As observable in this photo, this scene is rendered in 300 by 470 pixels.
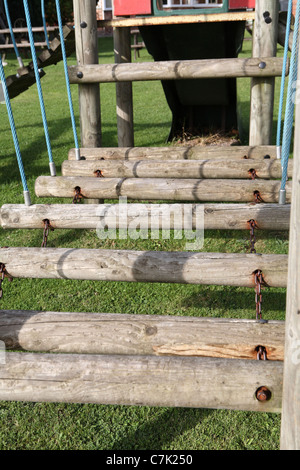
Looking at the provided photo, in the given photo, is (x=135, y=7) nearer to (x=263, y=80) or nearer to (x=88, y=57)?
(x=88, y=57)

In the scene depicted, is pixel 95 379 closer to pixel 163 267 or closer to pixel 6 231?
pixel 163 267

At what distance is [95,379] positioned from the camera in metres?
2.21

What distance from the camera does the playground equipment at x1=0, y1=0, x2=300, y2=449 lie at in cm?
213

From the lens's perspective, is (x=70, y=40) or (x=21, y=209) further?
(x=70, y=40)

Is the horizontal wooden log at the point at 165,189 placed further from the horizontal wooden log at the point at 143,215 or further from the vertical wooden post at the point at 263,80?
the vertical wooden post at the point at 263,80

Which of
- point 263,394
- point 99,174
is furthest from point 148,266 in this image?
point 99,174

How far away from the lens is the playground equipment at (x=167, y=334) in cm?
213

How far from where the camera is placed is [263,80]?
4953mm

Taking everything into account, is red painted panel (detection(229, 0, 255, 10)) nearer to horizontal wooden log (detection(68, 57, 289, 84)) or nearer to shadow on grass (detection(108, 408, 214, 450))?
horizontal wooden log (detection(68, 57, 289, 84))

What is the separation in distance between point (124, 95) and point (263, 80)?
2.18 meters
